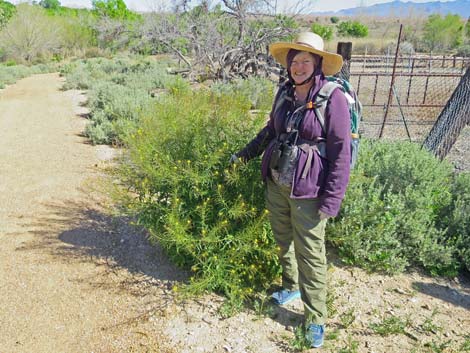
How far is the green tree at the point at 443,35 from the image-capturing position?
3847 centimetres

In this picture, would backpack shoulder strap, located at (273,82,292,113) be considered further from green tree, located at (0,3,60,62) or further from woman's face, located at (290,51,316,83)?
green tree, located at (0,3,60,62)

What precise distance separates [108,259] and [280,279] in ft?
5.08

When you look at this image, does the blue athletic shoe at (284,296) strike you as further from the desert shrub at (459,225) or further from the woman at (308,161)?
the desert shrub at (459,225)

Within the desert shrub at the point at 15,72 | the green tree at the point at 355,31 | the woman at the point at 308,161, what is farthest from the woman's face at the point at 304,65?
the green tree at the point at 355,31

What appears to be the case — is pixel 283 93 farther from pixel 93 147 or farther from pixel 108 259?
pixel 93 147

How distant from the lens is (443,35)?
39.9 m

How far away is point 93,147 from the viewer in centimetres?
709

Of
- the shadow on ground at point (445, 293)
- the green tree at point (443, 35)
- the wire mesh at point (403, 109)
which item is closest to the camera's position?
the shadow on ground at point (445, 293)

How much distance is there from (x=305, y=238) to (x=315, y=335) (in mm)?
656

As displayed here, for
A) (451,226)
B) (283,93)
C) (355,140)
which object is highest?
(283,93)

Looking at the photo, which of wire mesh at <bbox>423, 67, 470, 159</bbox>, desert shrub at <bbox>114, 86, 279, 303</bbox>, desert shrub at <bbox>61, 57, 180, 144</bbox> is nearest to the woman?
desert shrub at <bbox>114, 86, 279, 303</bbox>

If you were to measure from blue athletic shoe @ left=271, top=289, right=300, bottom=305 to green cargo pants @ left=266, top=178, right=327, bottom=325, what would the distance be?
13.9 inches

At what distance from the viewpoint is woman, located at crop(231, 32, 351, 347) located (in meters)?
2.17

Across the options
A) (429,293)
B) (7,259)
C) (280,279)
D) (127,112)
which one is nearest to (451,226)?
(429,293)
